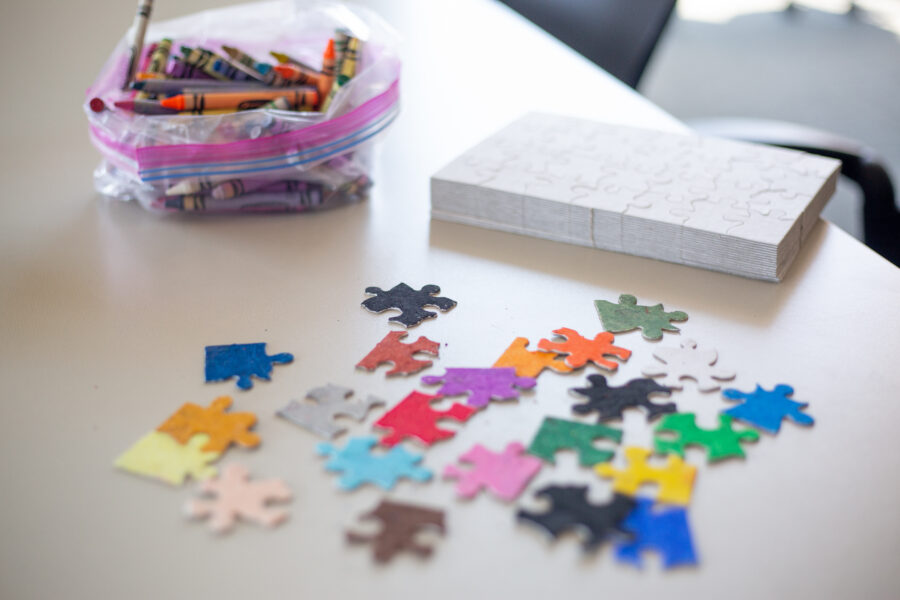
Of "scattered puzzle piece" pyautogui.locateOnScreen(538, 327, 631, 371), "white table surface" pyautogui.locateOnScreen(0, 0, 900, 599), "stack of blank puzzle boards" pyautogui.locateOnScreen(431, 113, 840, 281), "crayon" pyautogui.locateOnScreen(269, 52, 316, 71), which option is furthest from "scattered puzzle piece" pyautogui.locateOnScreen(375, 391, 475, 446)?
"crayon" pyautogui.locateOnScreen(269, 52, 316, 71)

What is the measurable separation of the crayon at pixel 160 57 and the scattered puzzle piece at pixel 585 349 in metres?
0.67

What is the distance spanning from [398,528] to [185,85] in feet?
2.33

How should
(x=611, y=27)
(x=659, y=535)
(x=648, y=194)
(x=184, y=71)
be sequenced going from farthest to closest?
(x=611, y=27) < (x=184, y=71) < (x=648, y=194) < (x=659, y=535)

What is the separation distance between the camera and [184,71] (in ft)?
3.59

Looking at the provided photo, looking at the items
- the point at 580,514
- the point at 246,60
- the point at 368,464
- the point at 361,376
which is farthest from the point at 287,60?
the point at 580,514

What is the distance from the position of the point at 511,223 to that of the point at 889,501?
0.53 metres

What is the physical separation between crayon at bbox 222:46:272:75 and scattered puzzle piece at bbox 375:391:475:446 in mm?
565

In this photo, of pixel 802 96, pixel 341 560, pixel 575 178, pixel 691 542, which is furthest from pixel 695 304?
pixel 802 96

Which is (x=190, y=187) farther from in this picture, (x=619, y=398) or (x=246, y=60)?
(x=619, y=398)

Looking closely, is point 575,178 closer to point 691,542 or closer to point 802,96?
point 691,542

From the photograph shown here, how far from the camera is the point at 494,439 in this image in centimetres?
69

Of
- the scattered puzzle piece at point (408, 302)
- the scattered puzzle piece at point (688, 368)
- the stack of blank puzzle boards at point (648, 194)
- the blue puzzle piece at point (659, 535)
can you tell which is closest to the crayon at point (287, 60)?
the stack of blank puzzle boards at point (648, 194)

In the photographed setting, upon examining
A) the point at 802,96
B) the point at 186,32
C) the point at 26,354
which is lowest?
the point at 802,96

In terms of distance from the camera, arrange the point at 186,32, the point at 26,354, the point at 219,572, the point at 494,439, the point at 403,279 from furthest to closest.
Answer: the point at 186,32
the point at 403,279
the point at 26,354
the point at 494,439
the point at 219,572
